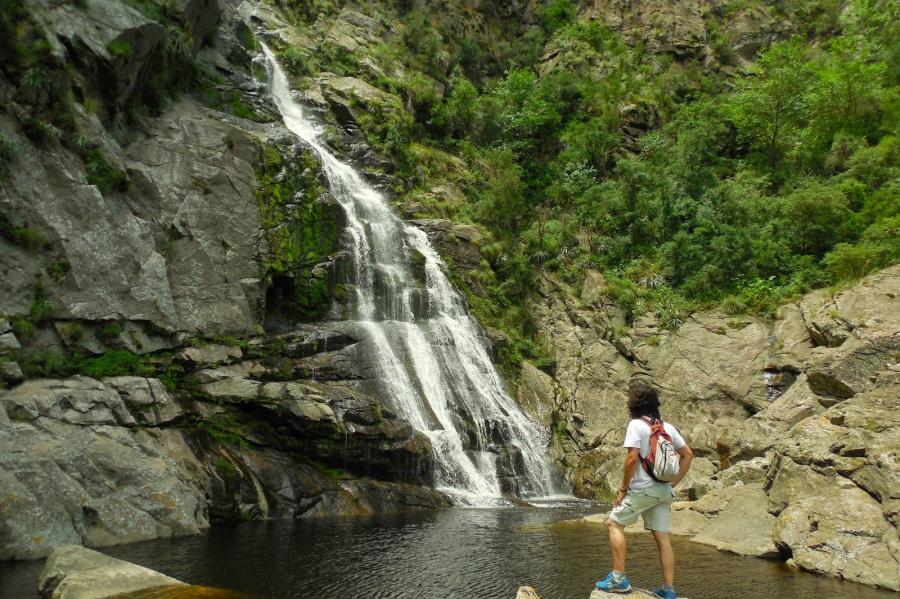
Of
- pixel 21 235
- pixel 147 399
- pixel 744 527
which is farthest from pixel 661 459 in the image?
pixel 21 235

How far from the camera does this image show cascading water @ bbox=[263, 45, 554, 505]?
63.5 ft

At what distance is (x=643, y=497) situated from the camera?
6023mm

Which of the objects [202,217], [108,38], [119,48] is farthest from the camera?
[202,217]

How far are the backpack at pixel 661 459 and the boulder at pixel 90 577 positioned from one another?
6.48 meters

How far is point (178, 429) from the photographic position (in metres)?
14.7

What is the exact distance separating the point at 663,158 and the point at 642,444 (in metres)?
29.0

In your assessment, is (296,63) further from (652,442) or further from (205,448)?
(652,442)

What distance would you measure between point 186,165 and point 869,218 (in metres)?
26.7

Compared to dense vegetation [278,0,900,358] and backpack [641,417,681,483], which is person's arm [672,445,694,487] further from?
dense vegetation [278,0,900,358]

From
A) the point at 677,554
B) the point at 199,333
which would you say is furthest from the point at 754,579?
the point at 199,333

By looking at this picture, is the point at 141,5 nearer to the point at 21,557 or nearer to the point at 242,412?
the point at 242,412

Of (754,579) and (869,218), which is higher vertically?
(869,218)

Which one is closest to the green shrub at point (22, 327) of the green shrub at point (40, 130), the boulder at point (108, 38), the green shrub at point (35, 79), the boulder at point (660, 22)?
the green shrub at point (40, 130)

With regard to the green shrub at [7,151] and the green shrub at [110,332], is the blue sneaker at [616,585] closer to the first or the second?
the green shrub at [110,332]
